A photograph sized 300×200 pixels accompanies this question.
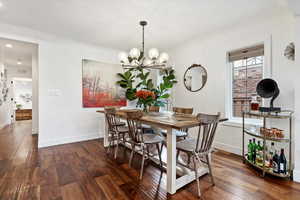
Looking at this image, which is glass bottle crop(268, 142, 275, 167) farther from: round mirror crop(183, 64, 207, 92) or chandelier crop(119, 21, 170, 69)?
chandelier crop(119, 21, 170, 69)

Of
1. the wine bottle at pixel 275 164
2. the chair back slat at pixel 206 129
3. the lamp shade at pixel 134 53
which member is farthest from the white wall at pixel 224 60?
the lamp shade at pixel 134 53

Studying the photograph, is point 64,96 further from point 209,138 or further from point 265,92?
point 265,92

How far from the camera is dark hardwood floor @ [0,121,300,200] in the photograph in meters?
1.61

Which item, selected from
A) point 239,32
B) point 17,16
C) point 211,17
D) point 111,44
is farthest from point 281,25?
point 17,16

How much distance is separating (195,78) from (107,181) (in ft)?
9.10

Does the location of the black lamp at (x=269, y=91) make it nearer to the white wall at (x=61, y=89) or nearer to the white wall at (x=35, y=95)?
the white wall at (x=61, y=89)

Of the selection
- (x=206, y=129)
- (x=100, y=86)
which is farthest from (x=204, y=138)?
(x=100, y=86)

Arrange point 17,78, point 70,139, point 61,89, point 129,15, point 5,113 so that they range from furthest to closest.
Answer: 1. point 17,78
2. point 5,113
3. point 70,139
4. point 61,89
5. point 129,15

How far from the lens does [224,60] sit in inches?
115

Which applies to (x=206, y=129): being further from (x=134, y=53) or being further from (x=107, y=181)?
(x=134, y=53)

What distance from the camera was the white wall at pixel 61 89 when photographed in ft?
10.6

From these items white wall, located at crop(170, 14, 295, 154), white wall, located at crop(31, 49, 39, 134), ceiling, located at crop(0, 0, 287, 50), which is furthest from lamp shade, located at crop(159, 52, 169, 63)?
white wall, located at crop(31, 49, 39, 134)

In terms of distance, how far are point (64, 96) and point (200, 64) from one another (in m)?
3.30

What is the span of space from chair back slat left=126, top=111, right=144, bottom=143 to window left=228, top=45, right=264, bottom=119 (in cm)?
196
